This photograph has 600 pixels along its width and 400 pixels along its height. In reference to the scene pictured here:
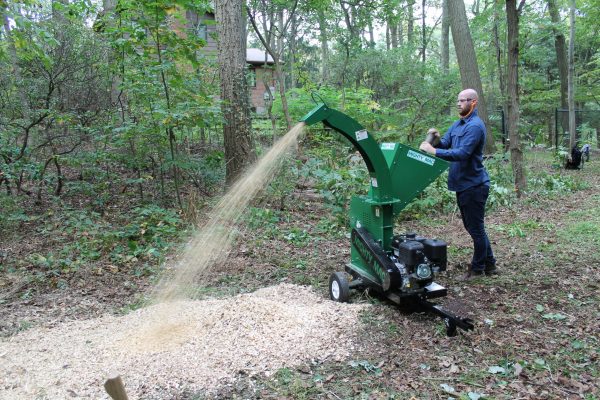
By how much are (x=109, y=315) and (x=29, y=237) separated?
279 cm

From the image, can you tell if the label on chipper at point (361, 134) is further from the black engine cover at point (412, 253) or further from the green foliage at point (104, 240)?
the green foliage at point (104, 240)

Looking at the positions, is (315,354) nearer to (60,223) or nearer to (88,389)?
(88,389)

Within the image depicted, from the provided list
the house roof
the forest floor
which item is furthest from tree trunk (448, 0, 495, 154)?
the house roof

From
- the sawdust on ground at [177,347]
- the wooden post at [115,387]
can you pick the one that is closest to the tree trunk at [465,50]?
the sawdust on ground at [177,347]

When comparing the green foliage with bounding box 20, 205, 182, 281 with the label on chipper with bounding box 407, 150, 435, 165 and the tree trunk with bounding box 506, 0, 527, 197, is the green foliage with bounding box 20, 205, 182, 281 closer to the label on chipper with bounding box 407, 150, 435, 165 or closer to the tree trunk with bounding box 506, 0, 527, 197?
the label on chipper with bounding box 407, 150, 435, 165

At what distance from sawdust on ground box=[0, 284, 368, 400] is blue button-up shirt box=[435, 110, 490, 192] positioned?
1.67 meters

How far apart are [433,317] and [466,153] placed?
62.8 inches

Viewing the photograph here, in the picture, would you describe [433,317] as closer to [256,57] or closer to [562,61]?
[562,61]

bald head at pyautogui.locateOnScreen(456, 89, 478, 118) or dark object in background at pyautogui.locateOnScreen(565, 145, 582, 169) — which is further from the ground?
bald head at pyautogui.locateOnScreen(456, 89, 478, 118)

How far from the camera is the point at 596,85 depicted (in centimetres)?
1970

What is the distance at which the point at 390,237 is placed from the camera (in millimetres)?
4086

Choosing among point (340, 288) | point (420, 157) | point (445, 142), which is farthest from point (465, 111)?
point (340, 288)

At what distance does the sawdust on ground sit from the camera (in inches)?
120

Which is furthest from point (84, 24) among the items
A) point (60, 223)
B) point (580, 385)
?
point (580, 385)
